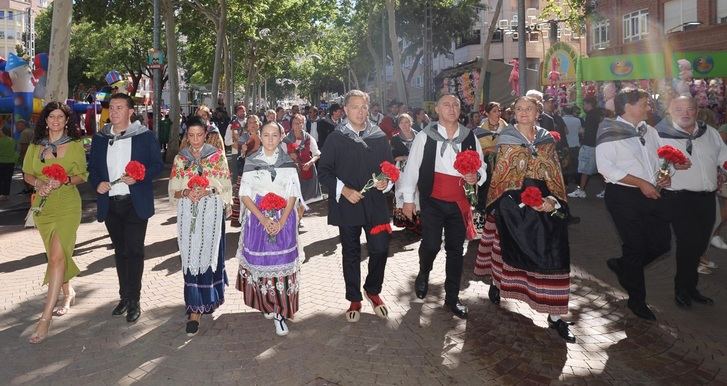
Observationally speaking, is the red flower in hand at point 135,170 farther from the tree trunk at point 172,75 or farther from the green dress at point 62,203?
the tree trunk at point 172,75

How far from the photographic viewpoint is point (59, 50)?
399 inches

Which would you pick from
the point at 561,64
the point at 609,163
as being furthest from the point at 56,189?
the point at 561,64

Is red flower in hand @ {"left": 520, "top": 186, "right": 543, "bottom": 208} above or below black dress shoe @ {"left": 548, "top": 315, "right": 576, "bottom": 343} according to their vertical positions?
above

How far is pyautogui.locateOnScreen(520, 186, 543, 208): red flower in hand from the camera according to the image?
4742 millimetres

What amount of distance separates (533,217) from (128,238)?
3445 millimetres

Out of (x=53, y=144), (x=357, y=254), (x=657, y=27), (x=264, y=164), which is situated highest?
(x=657, y=27)

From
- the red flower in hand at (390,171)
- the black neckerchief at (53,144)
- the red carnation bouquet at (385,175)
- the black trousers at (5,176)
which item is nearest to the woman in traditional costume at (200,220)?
the black neckerchief at (53,144)

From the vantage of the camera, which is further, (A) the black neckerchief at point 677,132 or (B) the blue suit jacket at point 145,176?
(A) the black neckerchief at point 677,132

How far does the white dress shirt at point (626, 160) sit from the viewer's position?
5262 millimetres

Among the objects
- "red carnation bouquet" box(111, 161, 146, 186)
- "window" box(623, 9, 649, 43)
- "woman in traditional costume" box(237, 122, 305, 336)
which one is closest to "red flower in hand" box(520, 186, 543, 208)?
"woman in traditional costume" box(237, 122, 305, 336)

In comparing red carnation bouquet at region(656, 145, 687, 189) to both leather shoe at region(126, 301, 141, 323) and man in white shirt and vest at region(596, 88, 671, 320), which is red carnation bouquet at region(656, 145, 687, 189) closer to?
man in white shirt and vest at region(596, 88, 671, 320)

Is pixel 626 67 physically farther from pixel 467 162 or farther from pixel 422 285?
pixel 467 162

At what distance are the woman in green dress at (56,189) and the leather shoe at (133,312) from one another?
0.60 meters

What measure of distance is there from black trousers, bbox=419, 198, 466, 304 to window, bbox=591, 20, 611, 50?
31.6 m
